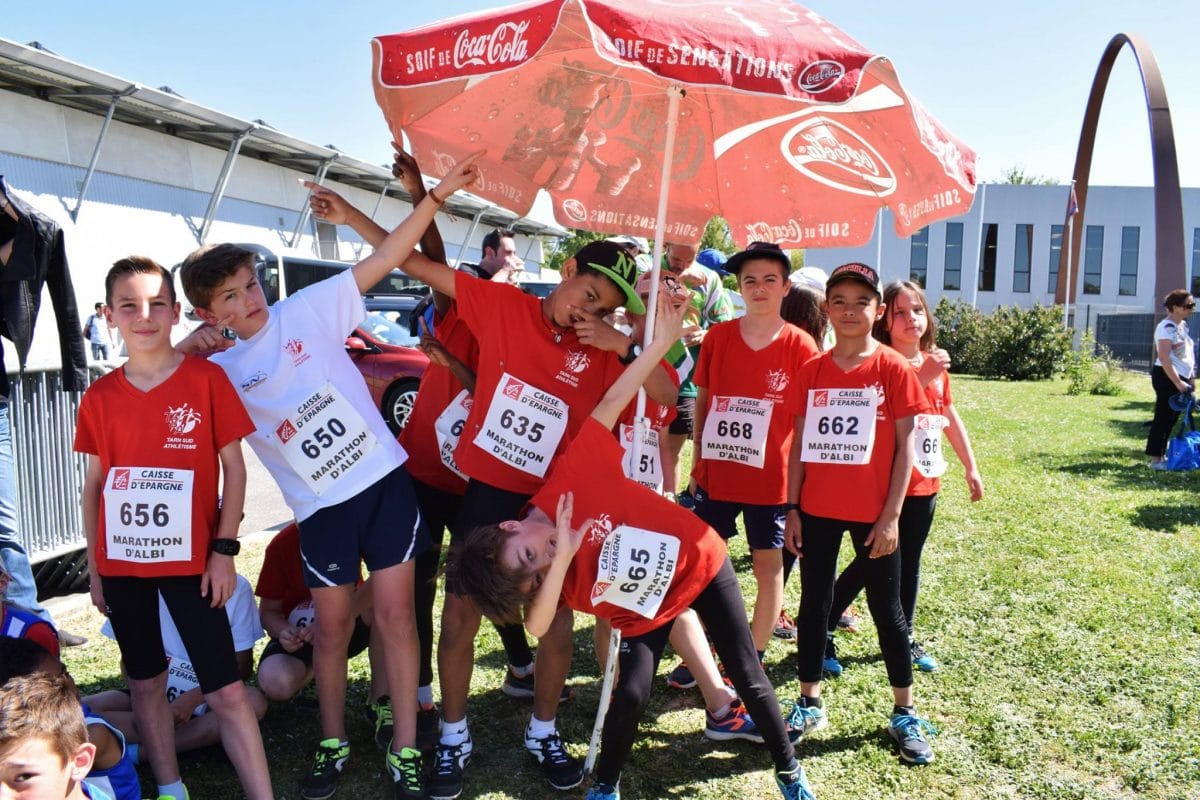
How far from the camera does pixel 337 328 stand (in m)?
2.89

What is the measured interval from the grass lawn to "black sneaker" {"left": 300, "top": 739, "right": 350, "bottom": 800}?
0.08 metres

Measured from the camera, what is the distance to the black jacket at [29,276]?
3.45 metres

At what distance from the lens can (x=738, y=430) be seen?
3.60 m

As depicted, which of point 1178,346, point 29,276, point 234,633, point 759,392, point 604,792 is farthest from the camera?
point 1178,346

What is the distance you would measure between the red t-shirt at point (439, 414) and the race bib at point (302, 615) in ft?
2.34

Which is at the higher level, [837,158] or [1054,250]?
[1054,250]

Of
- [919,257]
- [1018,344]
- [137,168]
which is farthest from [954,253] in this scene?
[137,168]

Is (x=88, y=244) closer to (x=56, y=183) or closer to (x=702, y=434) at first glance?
(x=56, y=183)

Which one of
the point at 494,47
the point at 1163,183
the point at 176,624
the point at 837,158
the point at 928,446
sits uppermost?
the point at 1163,183

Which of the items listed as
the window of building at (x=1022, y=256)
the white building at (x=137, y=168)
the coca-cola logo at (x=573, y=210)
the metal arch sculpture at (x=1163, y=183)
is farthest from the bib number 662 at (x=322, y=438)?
the window of building at (x=1022, y=256)

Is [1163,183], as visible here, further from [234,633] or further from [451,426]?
[234,633]

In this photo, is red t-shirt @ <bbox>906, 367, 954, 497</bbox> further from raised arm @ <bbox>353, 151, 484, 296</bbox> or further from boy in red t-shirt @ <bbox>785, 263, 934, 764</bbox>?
raised arm @ <bbox>353, 151, 484, 296</bbox>

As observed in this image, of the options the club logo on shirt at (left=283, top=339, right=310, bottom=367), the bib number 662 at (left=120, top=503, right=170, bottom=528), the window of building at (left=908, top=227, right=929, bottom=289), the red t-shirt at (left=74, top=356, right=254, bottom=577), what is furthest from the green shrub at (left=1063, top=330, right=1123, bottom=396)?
the window of building at (left=908, top=227, right=929, bottom=289)

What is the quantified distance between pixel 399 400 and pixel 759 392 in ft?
23.7
